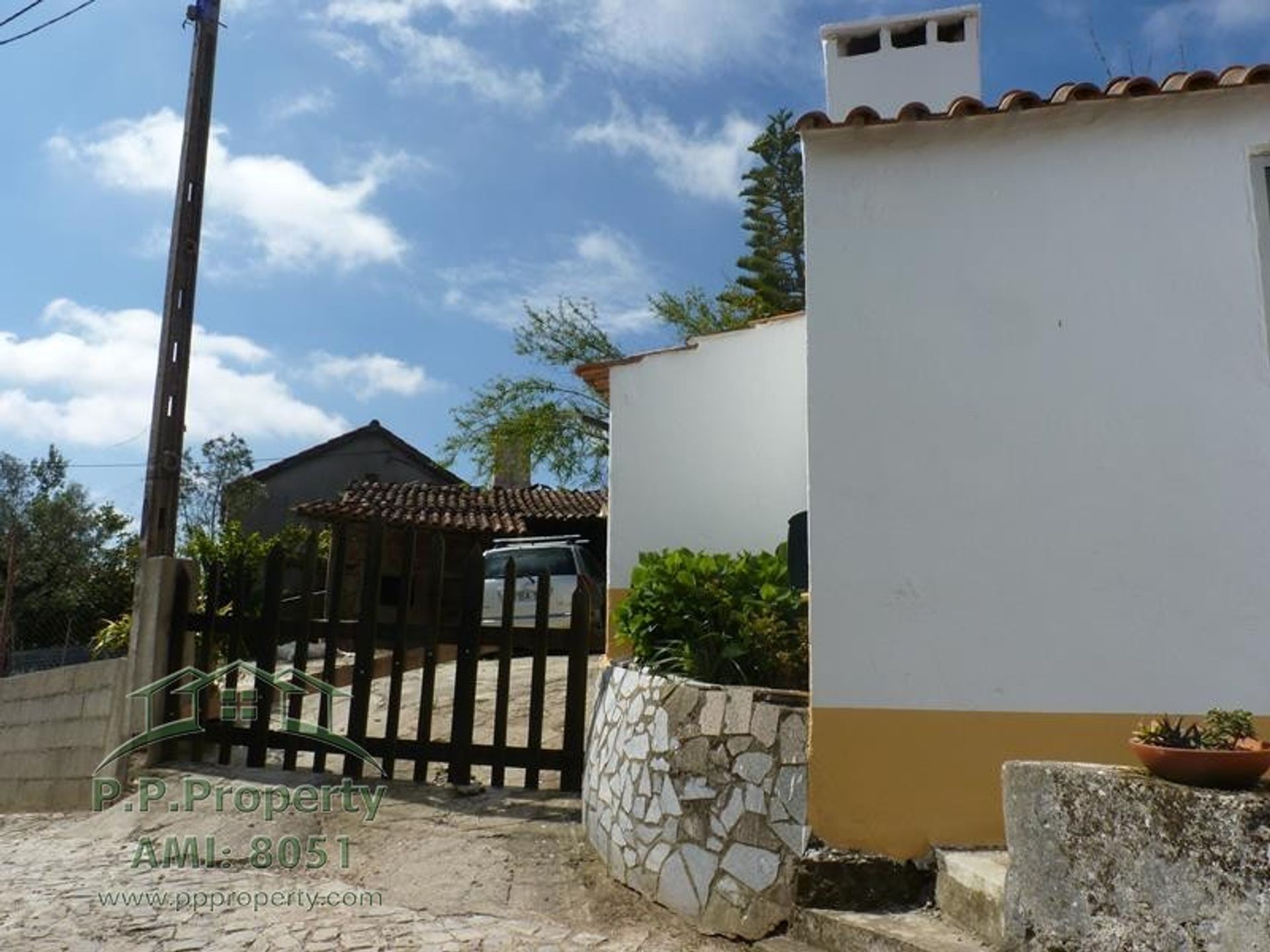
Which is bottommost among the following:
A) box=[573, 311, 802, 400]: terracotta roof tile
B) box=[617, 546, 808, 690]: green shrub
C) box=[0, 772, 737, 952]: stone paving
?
box=[0, 772, 737, 952]: stone paving

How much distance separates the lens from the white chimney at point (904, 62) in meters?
7.89

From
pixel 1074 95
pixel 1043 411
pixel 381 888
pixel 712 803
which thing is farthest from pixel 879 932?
pixel 1074 95

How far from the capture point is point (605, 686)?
5.36 m

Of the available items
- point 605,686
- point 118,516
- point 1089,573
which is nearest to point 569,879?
point 605,686

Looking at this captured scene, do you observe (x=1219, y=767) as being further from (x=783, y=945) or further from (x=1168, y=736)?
Result: (x=783, y=945)

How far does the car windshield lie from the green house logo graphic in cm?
560

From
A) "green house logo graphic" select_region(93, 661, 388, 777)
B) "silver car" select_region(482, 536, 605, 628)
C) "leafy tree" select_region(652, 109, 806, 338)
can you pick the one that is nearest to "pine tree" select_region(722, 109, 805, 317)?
"leafy tree" select_region(652, 109, 806, 338)

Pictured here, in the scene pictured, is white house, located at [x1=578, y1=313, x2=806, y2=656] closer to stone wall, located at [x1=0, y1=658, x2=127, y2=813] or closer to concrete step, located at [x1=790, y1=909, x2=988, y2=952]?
concrete step, located at [x1=790, y1=909, x2=988, y2=952]

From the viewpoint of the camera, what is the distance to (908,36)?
8180mm

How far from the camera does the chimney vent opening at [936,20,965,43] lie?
26.4 ft

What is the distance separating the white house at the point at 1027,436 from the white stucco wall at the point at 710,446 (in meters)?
2.68

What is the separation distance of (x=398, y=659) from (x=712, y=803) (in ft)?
9.72

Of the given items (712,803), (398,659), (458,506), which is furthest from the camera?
(458,506)

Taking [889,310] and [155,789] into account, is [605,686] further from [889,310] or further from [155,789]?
[155,789]
